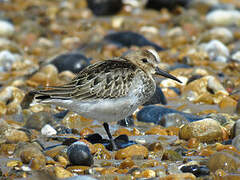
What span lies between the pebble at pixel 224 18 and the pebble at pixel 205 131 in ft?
27.7

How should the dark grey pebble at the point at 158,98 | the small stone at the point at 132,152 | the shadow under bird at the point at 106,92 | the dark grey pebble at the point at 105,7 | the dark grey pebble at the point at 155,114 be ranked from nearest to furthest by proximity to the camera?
the small stone at the point at 132,152 → the shadow under bird at the point at 106,92 → the dark grey pebble at the point at 155,114 → the dark grey pebble at the point at 158,98 → the dark grey pebble at the point at 105,7

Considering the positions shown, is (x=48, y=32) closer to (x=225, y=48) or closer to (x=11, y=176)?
(x=225, y=48)

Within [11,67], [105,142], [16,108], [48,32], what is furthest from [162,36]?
[105,142]

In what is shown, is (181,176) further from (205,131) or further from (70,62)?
(70,62)

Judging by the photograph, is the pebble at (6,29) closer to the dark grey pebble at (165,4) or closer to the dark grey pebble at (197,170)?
the dark grey pebble at (165,4)

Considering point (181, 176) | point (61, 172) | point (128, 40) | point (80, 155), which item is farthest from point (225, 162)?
point (128, 40)

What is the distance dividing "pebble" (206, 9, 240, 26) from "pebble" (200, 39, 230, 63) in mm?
2694

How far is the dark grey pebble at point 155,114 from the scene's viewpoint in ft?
24.5

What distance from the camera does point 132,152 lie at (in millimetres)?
5871

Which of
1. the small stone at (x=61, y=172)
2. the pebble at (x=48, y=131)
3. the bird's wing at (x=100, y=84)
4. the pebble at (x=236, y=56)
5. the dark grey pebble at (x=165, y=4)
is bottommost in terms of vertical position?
the pebble at (x=48, y=131)

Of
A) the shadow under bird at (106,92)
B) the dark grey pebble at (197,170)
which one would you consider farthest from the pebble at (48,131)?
the dark grey pebble at (197,170)

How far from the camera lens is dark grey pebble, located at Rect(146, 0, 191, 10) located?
16.1 metres

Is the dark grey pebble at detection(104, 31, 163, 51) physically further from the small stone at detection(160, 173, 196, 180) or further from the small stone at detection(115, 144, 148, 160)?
the small stone at detection(160, 173, 196, 180)

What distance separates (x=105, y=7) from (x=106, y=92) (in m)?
10.1
